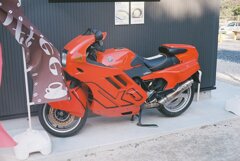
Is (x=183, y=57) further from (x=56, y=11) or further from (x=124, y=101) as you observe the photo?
(x=56, y=11)

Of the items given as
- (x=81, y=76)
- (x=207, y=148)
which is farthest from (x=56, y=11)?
(x=207, y=148)

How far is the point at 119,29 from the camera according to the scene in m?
4.58

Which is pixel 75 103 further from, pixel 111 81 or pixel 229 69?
pixel 229 69

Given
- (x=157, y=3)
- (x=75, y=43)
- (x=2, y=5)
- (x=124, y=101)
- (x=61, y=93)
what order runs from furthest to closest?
(x=157, y=3)
(x=124, y=101)
(x=75, y=43)
(x=61, y=93)
(x=2, y=5)

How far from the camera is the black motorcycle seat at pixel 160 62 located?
13.7 feet

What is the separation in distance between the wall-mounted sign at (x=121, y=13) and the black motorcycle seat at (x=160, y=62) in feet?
2.28

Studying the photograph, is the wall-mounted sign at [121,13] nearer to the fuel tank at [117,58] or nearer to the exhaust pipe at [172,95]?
the fuel tank at [117,58]

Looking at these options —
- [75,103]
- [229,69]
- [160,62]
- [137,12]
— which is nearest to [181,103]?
[160,62]

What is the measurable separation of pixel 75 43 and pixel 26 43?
2.15ft

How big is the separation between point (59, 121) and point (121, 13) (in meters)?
1.68

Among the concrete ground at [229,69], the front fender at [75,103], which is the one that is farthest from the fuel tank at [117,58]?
the concrete ground at [229,69]

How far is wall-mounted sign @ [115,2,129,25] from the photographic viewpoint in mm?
4504

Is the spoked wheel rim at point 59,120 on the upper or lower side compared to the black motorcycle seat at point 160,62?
lower

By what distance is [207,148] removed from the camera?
12.3 ft
